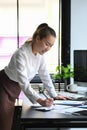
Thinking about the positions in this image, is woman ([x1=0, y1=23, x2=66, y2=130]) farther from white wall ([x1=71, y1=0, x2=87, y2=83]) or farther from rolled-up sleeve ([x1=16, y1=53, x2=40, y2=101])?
white wall ([x1=71, y1=0, x2=87, y2=83])

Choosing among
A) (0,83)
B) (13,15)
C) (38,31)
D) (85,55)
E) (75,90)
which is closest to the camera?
(38,31)

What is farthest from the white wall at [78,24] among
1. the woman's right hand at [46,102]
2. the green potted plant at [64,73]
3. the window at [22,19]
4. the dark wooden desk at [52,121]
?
the dark wooden desk at [52,121]

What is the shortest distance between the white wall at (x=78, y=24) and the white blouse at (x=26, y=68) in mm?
1300

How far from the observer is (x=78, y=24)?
12.3 feet

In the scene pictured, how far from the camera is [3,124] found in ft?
8.48

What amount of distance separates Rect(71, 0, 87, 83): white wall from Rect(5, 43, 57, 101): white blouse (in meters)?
1.30

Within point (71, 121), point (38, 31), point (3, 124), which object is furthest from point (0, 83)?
point (71, 121)

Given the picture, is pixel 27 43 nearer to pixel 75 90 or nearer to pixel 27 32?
pixel 75 90

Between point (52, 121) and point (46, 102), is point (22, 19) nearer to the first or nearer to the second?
point (46, 102)

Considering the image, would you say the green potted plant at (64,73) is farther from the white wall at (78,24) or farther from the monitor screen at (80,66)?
the white wall at (78,24)

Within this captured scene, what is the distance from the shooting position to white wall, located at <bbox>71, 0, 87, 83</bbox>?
12.2ft

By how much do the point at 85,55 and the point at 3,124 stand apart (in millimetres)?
1153

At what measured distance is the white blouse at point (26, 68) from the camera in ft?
7.11

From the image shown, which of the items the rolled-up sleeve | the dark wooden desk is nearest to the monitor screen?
the rolled-up sleeve
